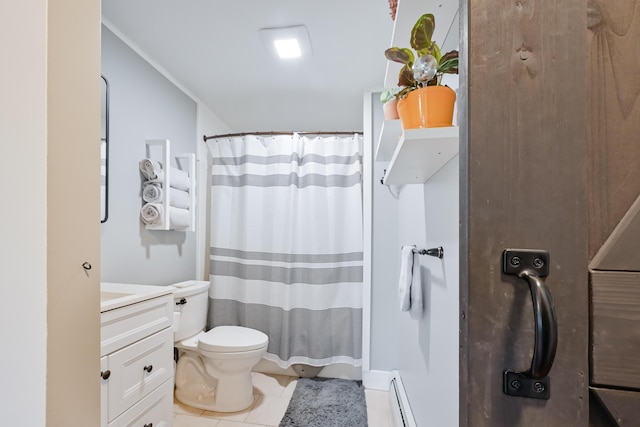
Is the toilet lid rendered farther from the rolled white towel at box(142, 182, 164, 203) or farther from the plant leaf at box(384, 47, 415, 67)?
the plant leaf at box(384, 47, 415, 67)

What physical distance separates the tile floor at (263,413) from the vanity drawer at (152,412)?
363 millimetres

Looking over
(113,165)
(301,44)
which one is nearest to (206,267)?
(113,165)

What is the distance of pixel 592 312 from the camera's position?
14.7 inches

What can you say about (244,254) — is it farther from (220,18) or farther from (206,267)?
(220,18)

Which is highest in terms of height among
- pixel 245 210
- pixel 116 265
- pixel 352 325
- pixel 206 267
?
pixel 245 210

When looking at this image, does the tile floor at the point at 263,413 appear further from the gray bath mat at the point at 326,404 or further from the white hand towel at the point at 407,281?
the white hand towel at the point at 407,281

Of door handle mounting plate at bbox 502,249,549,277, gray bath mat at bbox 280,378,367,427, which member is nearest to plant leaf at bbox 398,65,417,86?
door handle mounting plate at bbox 502,249,549,277

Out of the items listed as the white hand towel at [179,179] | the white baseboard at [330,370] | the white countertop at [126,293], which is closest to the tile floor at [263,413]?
the white baseboard at [330,370]

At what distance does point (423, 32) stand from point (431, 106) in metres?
0.18

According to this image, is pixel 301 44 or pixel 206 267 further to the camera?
pixel 206 267

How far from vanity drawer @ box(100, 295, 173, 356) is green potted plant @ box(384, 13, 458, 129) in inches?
49.9

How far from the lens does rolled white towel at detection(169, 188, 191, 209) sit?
192 cm

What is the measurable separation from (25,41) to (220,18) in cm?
121

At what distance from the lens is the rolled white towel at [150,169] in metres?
1.79
